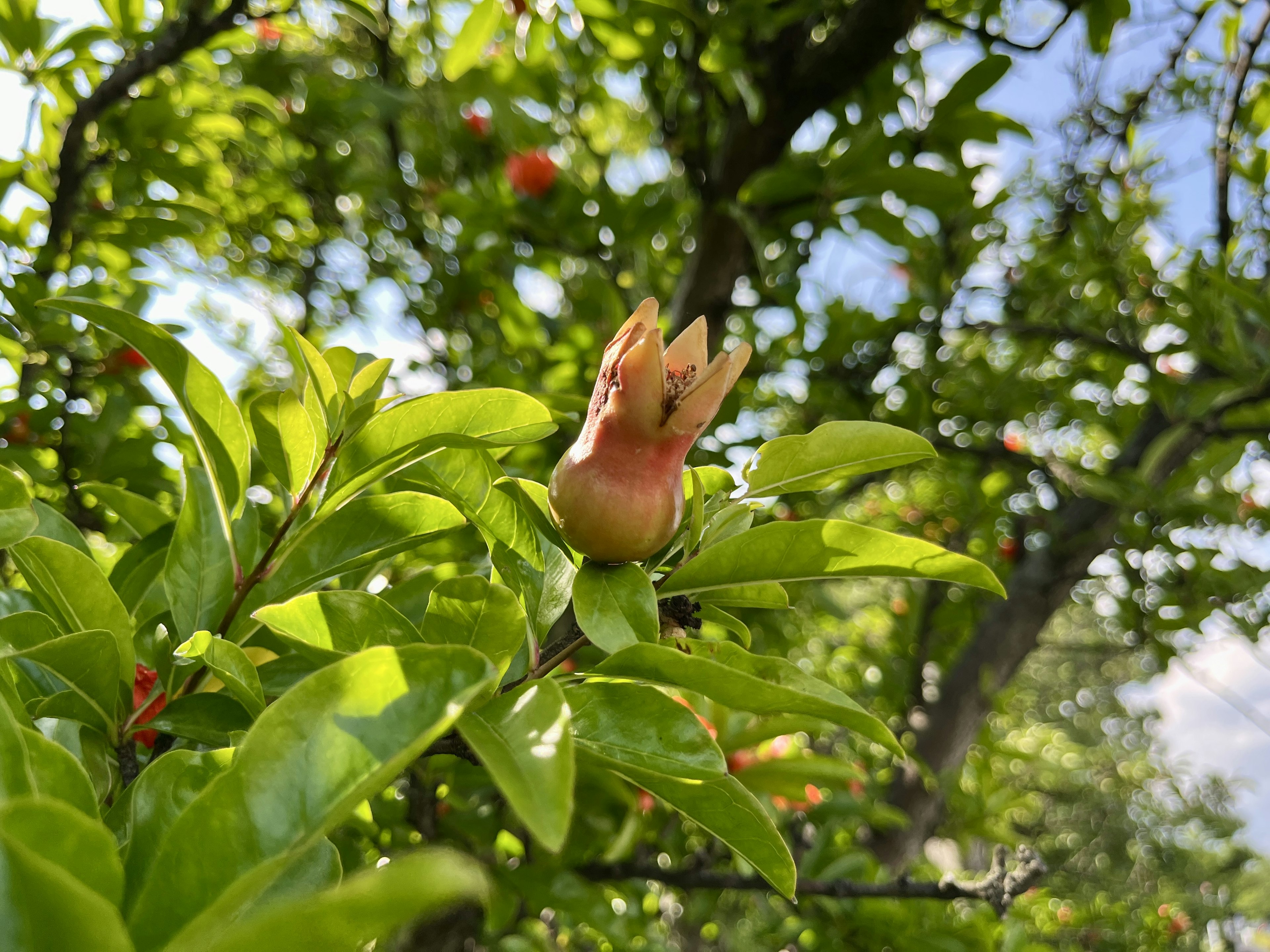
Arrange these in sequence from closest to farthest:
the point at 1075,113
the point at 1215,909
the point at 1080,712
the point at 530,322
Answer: the point at 530,322
the point at 1075,113
the point at 1215,909
the point at 1080,712

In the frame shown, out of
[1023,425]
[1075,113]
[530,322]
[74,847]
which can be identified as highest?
[1075,113]

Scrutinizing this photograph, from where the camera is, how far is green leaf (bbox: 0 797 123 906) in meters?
0.19

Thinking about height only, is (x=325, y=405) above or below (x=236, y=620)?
A: above

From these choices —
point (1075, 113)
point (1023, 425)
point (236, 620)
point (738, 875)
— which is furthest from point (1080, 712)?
Answer: point (236, 620)

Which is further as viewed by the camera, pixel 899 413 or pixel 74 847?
pixel 899 413

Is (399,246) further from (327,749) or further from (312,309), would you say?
(327,749)

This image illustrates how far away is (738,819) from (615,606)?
0.35 ft

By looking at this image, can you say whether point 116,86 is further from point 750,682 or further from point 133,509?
point 750,682

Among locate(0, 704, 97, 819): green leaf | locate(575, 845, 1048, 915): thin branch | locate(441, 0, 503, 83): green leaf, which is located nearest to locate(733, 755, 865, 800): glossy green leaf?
locate(575, 845, 1048, 915): thin branch

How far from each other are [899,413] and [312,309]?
57.2 inches

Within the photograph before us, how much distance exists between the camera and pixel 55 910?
18cm

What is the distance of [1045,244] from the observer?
5.38ft

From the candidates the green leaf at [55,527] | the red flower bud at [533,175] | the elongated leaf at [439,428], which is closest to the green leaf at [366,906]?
the elongated leaf at [439,428]

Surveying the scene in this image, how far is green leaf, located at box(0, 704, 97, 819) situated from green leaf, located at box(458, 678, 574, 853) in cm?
12
